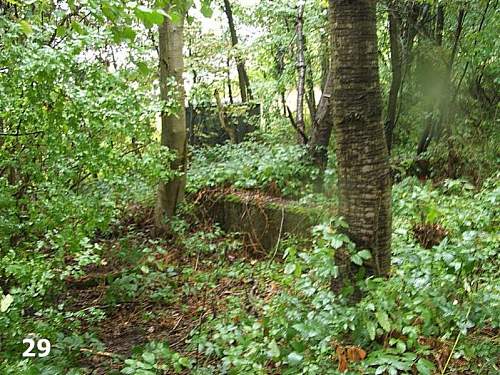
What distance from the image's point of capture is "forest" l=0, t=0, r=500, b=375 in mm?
2836

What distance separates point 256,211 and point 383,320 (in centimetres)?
396

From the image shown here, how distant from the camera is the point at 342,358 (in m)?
2.57

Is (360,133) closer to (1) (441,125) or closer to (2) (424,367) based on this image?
(2) (424,367)

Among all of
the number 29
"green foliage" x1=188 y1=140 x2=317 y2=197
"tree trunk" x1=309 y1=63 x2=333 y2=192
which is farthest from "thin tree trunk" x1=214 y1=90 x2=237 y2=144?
the number 29

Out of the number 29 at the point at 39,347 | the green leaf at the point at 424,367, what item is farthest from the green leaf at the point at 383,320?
the number 29 at the point at 39,347

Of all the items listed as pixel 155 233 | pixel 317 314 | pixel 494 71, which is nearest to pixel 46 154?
pixel 317 314

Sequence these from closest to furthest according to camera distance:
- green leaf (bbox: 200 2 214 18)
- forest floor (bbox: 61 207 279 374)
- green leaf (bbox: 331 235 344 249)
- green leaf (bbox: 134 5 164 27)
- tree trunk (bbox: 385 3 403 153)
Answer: green leaf (bbox: 134 5 164 27) → green leaf (bbox: 331 235 344 249) → green leaf (bbox: 200 2 214 18) → forest floor (bbox: 61 207 279 374) → tree trunk (bbox: 385 3 403 153)

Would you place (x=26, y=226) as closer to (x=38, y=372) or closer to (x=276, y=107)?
(x=38, y=372)

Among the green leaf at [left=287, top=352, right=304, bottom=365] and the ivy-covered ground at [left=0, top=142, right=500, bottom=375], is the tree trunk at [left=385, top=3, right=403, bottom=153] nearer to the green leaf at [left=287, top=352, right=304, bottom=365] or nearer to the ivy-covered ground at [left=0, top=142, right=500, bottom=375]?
the ivy-covered ground at [left=0, top=142, right=500, bottom=375]

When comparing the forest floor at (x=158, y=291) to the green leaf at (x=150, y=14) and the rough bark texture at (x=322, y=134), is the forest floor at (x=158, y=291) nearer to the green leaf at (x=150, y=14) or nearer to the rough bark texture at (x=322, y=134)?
the rough bark texture at (x=322, y=134)

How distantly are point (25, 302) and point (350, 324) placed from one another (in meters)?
2.48

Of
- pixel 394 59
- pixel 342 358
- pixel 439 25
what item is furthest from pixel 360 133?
pixel 439 25

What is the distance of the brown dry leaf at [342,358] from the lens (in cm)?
255

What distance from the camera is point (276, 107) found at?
10.5 metres
